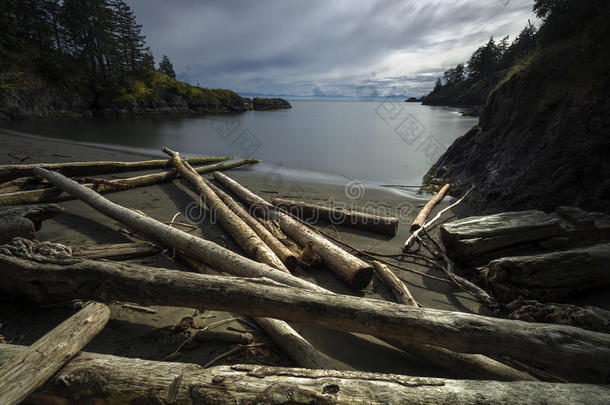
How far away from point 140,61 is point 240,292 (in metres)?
77.3

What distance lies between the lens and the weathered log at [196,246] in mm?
3393

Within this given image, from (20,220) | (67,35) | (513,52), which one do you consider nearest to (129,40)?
(67,35)

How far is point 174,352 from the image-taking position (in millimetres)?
2719

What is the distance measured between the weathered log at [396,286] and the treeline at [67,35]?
181 ft

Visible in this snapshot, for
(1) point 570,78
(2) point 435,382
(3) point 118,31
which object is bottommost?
(2) point 435,382

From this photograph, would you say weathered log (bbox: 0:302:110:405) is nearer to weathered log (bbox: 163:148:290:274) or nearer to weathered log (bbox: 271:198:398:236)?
weathered log (bbox: 163:148:290:274)

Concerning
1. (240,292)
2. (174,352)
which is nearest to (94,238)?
(174,352)

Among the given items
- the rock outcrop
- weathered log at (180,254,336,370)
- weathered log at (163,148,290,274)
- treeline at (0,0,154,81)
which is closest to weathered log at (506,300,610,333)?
weathered log at (180,254,336,370)

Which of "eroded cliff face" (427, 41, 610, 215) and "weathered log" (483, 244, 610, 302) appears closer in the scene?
"weathered log" (483, 244, 610, 302)

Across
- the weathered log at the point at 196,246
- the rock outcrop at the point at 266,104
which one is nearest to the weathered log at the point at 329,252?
the weathered log at the point at 196,246

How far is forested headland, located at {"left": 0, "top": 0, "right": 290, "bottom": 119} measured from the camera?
33.5 m

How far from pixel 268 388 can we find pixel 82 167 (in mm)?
10403

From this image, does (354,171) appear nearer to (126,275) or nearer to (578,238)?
(578,238)

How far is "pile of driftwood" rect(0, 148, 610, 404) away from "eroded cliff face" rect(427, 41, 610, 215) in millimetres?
4111
